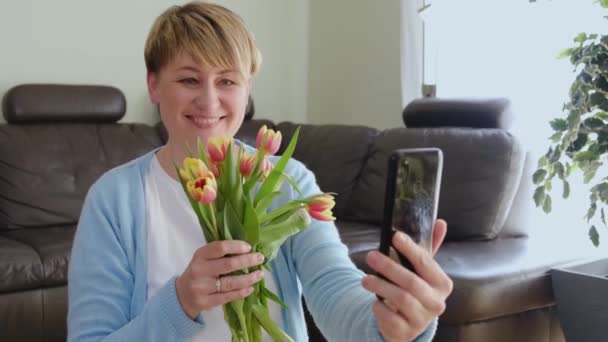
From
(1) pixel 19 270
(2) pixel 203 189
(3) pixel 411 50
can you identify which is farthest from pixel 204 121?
(3) pixel 411 50

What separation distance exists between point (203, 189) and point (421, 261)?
23cm

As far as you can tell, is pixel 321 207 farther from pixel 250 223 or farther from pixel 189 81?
pixel 189 81

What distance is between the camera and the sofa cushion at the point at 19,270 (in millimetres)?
2391

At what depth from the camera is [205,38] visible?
3.26 ft

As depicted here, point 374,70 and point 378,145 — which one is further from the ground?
point 374,70

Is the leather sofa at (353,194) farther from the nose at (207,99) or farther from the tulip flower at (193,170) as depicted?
the tulip flower at (193,170)

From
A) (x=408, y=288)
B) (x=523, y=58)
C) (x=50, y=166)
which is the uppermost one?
(x=523, y=58)

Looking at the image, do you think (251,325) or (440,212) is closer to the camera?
(251,325)

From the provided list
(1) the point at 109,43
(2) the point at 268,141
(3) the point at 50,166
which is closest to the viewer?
(2) the point at 268,141

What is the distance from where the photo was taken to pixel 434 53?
3.47 metres

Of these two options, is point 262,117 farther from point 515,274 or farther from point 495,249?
point 515,274

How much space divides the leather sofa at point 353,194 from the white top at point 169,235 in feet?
3.91

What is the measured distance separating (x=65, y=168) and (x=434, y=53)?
193 centimetres

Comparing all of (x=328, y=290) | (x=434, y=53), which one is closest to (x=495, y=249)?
(x=434, y=53)
